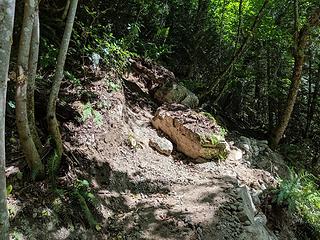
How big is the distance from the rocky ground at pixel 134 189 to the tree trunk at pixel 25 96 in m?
0.23

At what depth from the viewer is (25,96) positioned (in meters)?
3.90

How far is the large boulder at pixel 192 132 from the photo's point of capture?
709 centimetres

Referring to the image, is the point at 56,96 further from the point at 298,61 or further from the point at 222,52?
the point at 222,52

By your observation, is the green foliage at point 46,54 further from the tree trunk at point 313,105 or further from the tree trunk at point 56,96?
the tree trunk at point 313,105

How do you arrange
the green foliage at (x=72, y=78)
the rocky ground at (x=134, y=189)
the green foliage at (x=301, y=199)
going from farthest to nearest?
the green foliage at (x=301, y=199)
the green foliage at (x=72, y=78)
the rocky ground at (x=134, y=189)

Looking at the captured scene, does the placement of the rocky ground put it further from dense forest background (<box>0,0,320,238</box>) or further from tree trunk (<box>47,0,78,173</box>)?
dense forest background (<box>0,0,320,238</box>)

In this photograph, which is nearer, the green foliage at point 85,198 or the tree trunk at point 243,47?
the green foliage at point 85,198

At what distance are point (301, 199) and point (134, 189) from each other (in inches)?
137

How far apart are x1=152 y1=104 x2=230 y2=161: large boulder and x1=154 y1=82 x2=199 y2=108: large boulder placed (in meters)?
0.64

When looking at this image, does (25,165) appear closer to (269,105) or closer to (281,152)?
(281,152)

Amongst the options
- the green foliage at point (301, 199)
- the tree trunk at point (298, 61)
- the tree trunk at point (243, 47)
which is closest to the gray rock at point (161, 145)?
the green foliage at point (301, 199)

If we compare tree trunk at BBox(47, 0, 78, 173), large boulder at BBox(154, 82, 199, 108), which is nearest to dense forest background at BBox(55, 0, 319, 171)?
large boulder at BBox(154, 82, 199, 108)

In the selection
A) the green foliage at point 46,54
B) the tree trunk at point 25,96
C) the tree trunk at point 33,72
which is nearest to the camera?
the tree trunk at point 25,96

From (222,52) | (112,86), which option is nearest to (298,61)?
(222,52)
